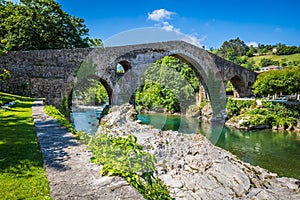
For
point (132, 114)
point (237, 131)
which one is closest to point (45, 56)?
point (132, 114)

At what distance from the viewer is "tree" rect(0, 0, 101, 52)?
50.5 ft

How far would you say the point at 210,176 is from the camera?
6.57 m

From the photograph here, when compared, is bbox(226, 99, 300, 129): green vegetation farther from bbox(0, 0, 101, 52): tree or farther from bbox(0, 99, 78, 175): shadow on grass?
bbox(0, 99, 78, 175): shadow on grass

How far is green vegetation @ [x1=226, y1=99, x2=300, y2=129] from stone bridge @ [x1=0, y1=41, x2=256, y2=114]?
3.80 m

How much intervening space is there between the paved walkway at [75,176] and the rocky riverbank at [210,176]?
4.39 ft

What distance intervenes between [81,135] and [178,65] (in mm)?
25303

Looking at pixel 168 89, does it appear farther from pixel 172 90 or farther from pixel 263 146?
pixel 263 146

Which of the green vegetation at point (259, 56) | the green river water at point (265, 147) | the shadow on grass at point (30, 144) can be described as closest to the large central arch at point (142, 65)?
the green river water at point (265, 147)

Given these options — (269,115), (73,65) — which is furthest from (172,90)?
(73,65)

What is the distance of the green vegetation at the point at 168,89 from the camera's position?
2659cm

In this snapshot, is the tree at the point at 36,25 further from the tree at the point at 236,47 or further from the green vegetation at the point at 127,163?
the tree at the point at 236,47

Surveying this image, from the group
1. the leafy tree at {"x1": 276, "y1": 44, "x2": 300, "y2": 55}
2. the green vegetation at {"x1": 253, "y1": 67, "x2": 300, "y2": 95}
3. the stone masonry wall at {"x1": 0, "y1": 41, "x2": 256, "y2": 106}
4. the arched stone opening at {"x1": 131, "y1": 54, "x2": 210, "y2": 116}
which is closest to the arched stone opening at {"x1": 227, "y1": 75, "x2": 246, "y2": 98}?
the arched stone opening at {"x1": 131, "y1": 54, "x2": 210, "y2": 116}

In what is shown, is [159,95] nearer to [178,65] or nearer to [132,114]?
[178,65]

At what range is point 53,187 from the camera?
83.5 inches
